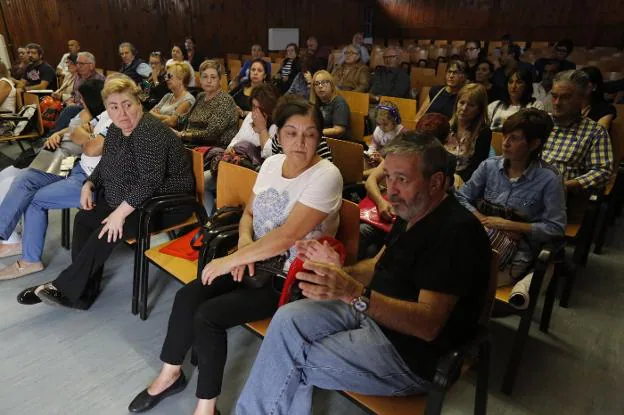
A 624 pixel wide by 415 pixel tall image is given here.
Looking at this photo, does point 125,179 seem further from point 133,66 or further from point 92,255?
point 133,66

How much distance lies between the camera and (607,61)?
7.20 metres

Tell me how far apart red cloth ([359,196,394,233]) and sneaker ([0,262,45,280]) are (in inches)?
77.0

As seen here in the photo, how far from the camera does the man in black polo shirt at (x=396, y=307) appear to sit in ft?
3.74

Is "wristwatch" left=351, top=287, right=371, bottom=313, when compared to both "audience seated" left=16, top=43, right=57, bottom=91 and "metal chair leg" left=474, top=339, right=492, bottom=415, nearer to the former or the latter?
"metal chair leg" left=474, top=339, right=492, bottom=415

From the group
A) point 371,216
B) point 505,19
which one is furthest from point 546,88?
point 505,19

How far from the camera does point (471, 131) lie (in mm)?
2559

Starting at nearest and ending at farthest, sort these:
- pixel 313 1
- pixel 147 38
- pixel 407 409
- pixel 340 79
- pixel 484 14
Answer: pixel 407 409
pixel 340 79
pixel 147 38
pixel 484 14
pixel 313 1

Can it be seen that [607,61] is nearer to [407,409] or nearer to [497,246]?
[497,246]

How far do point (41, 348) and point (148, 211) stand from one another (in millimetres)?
792

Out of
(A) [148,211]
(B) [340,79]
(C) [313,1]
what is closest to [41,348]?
(A) [148,211]

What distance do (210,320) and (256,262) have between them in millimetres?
268

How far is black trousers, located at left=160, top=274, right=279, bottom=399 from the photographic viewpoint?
5.00 feet

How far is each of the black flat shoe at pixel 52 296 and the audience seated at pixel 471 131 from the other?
221 cm

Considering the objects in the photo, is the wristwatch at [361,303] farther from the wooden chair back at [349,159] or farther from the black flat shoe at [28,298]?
the black flat shoe at [28,298]
